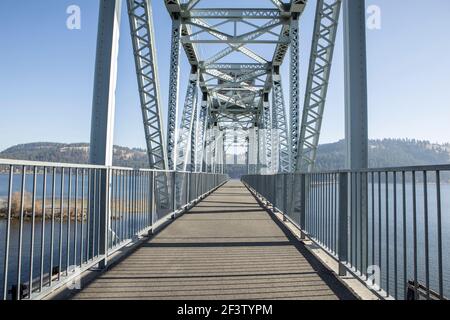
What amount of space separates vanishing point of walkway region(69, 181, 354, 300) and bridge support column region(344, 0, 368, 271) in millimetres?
1518

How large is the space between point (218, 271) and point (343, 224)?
152cm

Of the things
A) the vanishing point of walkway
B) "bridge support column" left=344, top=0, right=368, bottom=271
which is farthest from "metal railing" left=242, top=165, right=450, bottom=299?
"bridge support column" left=344, top=0, right=368, bottom=271

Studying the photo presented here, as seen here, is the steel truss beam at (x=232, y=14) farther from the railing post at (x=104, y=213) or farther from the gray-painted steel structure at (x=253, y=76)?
the railing post at (x=104, y=213)

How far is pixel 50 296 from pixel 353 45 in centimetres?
531

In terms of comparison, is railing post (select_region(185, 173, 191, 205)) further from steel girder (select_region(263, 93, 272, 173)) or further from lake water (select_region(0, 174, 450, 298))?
Answer: steel girder (select_region(263, 93, 272, 173))

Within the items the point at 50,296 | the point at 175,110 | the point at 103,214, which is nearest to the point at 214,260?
the point at 103,214

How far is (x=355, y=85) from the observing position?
18.1 feet

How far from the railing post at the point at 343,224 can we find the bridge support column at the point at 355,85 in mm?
1178

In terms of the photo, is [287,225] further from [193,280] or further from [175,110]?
[175,110]

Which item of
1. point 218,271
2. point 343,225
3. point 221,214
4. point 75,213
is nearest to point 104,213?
point 75,213

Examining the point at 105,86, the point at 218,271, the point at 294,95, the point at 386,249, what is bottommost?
the point at 218,271

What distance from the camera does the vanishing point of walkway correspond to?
133 inches

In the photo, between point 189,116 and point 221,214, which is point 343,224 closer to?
point 221,214

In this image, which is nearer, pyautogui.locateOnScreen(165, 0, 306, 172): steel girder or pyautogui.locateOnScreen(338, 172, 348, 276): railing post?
pyautogui.locateOnScreen(338, 172, 348, 276): railing post
